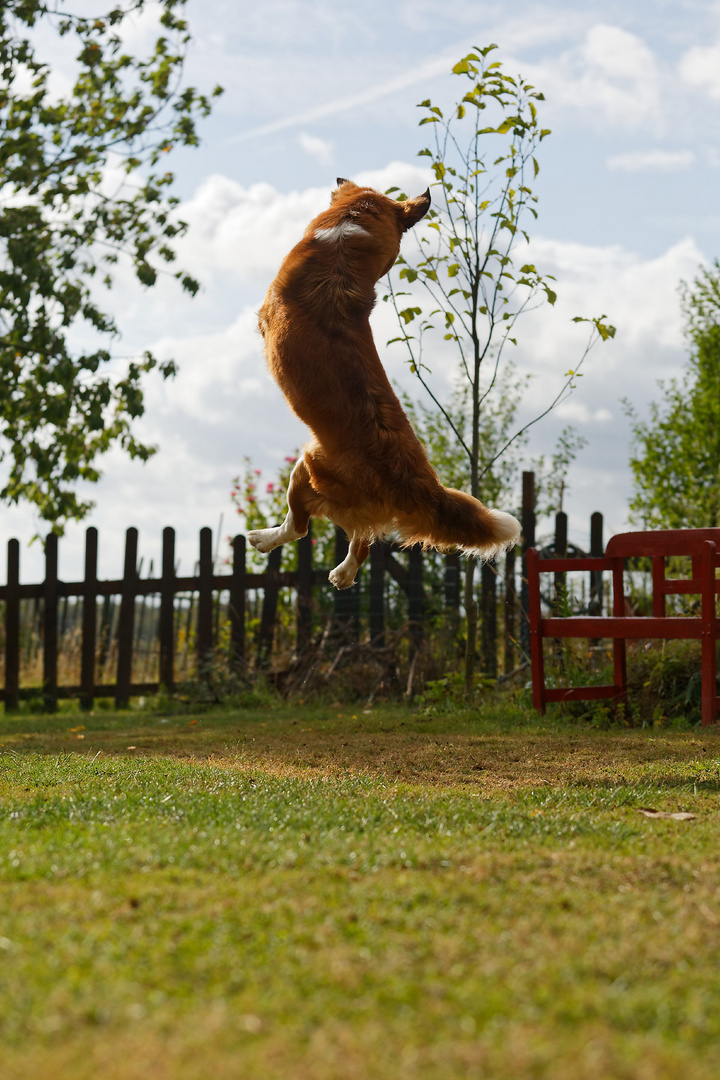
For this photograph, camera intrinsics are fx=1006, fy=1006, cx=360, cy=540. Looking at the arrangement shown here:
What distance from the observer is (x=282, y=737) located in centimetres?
600

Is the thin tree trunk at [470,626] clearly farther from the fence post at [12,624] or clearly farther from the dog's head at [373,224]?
the fence post at [12,624]

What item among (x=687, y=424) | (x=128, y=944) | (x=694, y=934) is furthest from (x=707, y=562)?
(x=687, y=424)

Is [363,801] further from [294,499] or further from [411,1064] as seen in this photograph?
[411,1064]

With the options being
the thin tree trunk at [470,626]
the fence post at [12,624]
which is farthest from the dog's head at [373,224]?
the fence post at [12,624]

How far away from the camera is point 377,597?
9508 millimetres

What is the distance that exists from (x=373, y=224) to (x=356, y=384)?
74 cm

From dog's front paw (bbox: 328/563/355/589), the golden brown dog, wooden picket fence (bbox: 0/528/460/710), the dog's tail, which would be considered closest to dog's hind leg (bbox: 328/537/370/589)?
dog's front paw (bbox: 328/563/355/589)

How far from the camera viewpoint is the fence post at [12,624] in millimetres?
11586

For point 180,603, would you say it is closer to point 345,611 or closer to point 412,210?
point 345,611

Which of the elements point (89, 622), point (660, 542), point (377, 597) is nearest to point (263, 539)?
point (660, 542)

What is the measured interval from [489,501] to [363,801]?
8143 millimetres

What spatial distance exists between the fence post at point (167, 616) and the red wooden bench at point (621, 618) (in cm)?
505

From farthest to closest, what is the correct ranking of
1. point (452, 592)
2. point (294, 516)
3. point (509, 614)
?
point (452, 592) → point (509, 614) → point (294, 516)

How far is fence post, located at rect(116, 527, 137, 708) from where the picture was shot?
1106 cm
